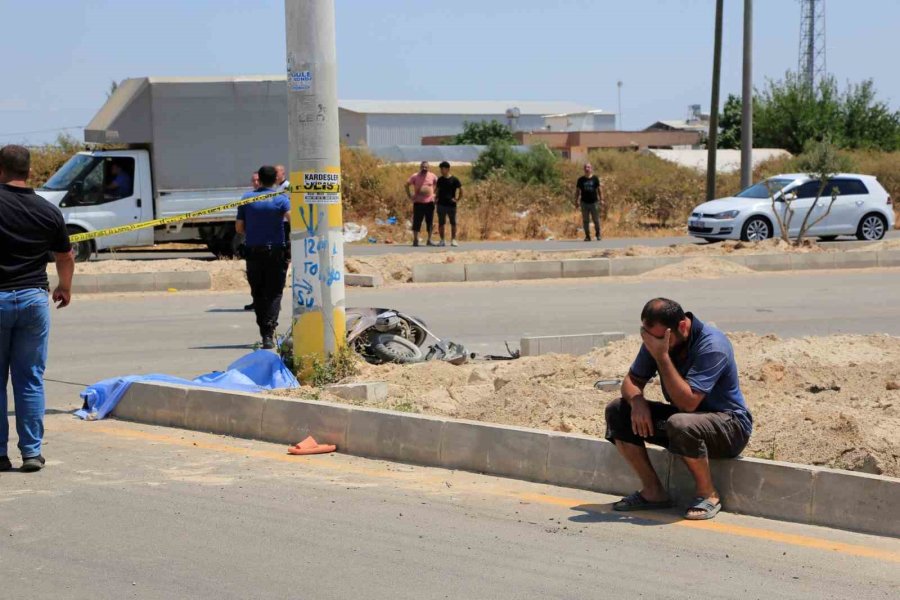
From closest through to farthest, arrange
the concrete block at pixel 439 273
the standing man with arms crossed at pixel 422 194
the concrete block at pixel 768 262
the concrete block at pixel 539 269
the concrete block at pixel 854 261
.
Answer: the concrete block at pixel 439 273, the concrete block at pixel 539 269, the concrete block at pixel 768 262, the concrete block at pixel 854 261, the standing man with arms crossed at pixel 422 194

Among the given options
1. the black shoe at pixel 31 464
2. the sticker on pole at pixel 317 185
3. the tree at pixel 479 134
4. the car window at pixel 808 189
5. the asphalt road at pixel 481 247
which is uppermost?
the tree at pixel 479 134

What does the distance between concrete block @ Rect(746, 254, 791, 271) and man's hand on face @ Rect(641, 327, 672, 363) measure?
14687 millimetres

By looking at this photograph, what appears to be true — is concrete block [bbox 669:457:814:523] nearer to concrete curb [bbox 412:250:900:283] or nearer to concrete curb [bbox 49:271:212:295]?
concrete curb [bbox 412:250:900:283]

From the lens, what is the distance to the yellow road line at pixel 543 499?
225 inches

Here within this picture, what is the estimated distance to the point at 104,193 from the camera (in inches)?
885

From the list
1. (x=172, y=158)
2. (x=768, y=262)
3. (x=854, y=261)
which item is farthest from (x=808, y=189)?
(x=172, y=158)

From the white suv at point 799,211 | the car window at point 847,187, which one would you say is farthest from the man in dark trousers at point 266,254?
the car window at point 847,187

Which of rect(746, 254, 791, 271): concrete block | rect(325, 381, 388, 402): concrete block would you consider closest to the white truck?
rect(746, 254, 791, 271): concrete block

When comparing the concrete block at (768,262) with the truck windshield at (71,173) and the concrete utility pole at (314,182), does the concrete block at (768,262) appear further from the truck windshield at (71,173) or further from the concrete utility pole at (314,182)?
the concrete utility pole at (314,182)

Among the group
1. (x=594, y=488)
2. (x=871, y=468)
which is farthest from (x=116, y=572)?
(x=871, y=468)

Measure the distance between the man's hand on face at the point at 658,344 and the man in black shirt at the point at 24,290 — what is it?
11.3ft

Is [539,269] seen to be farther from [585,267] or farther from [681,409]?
[681,409]

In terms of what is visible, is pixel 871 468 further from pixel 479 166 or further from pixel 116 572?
pixel 479 166

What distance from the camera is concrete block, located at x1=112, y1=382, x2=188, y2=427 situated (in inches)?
346
